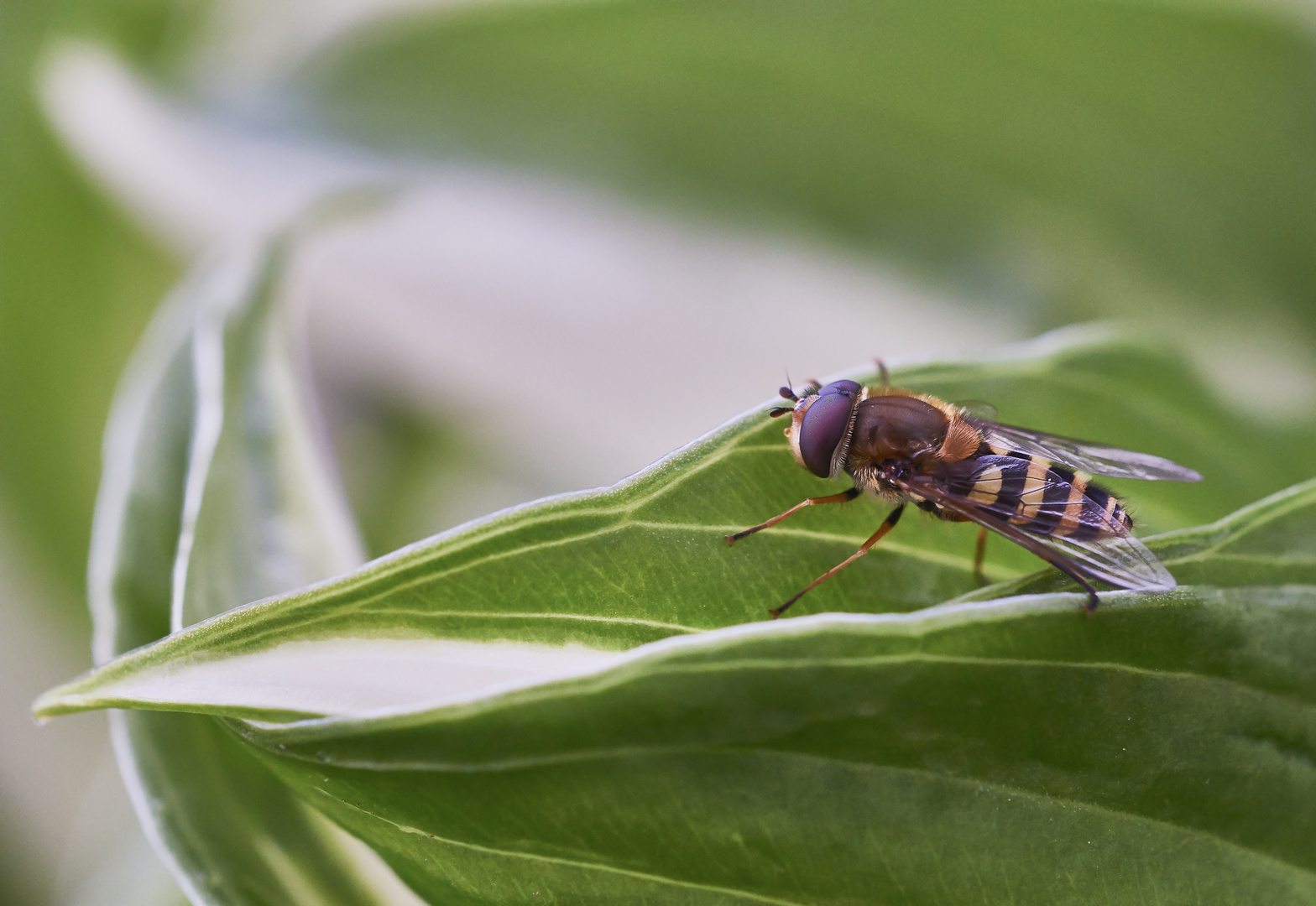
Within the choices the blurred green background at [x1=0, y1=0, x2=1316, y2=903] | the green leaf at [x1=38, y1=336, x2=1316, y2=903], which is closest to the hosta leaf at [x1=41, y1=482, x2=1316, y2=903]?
the green leaf at [x1=38, y1=336, x2=1316, y2=903]

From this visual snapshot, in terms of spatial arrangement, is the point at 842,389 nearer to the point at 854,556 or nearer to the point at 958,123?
the point at 854,556

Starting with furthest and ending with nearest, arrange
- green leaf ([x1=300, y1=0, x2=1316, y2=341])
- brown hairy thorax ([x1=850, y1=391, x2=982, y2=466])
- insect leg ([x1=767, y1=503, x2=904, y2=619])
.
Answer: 1. green leaf ([x1=300, y1=0, x2=1316, y2=341])
2. brown hairy thorax ([x1=850, y1=391, x2=982, y2=466])
3. insect leg ([x1=767, y1=503, x2=904, y2=619])

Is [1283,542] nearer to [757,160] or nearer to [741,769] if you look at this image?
[741,769]

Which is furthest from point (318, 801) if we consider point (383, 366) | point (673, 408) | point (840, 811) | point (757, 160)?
point (383, 366)

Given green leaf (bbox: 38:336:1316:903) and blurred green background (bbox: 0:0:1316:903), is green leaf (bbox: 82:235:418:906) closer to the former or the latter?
green leaf (bbox: 38:336:1316:903)

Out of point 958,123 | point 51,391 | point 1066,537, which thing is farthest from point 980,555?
point 51,391
